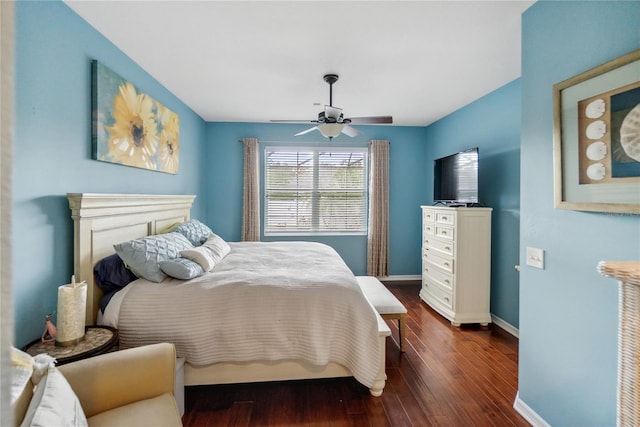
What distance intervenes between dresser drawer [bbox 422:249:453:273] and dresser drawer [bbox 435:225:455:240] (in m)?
0.25

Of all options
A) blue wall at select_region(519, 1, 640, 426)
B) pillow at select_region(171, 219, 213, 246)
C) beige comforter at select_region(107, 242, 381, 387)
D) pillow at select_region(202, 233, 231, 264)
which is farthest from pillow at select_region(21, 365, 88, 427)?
blue wall at select_region(519, 1, 640, 426)

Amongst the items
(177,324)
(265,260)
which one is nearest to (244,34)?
(265,260)

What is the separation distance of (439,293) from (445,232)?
2.49 feet

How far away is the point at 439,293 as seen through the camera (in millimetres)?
3553

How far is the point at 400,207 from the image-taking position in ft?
16.2

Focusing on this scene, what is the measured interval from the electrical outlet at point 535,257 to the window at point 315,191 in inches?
125

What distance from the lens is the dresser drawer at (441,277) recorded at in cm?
333

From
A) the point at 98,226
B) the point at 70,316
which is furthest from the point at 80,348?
the point at 98,226

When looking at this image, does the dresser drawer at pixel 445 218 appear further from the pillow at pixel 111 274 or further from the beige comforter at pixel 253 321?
the pillow at pixel 111 274

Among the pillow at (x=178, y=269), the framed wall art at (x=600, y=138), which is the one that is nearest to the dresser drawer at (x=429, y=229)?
the framed wall art at (x=600, y=138)

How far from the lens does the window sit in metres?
4.85

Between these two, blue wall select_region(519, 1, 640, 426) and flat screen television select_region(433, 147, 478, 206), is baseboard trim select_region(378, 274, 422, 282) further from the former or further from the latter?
blue wall select_region(519, 1, 640, 426)

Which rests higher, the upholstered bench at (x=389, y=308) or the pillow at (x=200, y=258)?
the pillow at (x=200, y=258)

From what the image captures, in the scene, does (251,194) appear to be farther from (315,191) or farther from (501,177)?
(501,177)
